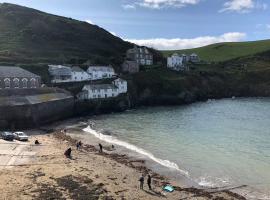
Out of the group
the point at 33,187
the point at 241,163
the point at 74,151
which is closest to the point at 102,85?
the point at 74,151

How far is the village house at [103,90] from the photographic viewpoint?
297ft

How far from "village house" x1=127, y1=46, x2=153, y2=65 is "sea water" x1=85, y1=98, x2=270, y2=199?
36.3 meters

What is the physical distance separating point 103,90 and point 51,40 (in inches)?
2144

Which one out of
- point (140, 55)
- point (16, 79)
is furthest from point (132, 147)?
point (140, 55)

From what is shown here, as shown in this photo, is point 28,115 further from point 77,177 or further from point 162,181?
point 162,181

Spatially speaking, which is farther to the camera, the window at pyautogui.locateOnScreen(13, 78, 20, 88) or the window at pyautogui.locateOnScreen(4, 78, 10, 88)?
the window at pyautogui.locateOnScreen(13, 78, 20, 88)

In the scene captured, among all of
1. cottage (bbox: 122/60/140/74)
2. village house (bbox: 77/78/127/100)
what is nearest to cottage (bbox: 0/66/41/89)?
village house (bbox: 77/78/127/100)

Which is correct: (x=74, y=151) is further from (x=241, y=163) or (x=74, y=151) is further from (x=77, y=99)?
(x=77, y=99)

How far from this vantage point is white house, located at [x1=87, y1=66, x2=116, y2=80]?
347 feet

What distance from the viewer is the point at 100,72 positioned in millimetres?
108125

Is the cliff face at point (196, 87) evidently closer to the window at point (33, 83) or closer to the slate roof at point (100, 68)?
the slate roof at point (100, 68)

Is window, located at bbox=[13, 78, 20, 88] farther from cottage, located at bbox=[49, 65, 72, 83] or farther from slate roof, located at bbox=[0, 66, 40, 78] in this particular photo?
cottage, located at bbox=[49, 65, 72, 83]

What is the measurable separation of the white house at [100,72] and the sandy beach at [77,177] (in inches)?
2266

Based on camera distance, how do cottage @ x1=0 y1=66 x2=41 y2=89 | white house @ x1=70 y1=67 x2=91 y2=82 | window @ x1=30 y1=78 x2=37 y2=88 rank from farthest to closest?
white house @ x1=70 y1=67 x2=91 y2=82 < window @ x1=30 y1=78 x2=37 y2=88 < cottage @ x1=0 y1=66 x2=41 y2=89
